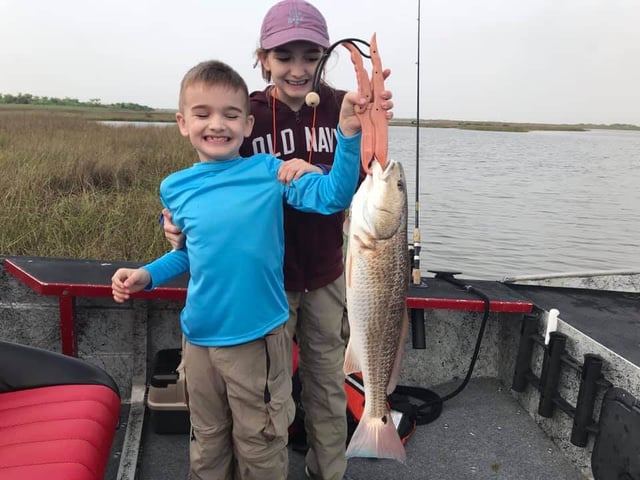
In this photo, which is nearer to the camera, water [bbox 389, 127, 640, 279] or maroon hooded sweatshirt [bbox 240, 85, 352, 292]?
maroon hooded sweatshirt [bbox 240, 85, 352, 292]

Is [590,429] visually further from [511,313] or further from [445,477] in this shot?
[511,313]

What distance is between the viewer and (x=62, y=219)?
729 cm

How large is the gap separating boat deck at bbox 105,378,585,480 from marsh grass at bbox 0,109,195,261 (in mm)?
3884

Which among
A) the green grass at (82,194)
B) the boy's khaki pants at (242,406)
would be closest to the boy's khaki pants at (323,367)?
the boy's khaki pants at (242,406)

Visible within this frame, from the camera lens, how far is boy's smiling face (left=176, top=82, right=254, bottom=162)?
2137 mm

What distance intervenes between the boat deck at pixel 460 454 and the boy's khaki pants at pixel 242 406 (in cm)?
93

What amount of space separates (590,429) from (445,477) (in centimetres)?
85

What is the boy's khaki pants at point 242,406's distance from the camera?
217 cm

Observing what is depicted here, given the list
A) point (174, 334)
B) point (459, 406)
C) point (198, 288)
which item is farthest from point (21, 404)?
point (459, 406)

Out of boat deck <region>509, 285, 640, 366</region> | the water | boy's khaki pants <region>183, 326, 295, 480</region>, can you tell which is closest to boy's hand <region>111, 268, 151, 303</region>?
boy's khaki pants <region>183, 326, 295, 480</region>

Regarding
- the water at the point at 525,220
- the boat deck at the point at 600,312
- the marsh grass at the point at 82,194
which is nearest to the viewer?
the boat deck at the point at 600,312

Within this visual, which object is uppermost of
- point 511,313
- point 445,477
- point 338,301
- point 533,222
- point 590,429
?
point 338,301

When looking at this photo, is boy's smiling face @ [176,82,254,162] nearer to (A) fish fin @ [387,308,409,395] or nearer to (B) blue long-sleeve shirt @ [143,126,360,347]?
(B) blue long-sleeve shirt @ [143,126,360,347]

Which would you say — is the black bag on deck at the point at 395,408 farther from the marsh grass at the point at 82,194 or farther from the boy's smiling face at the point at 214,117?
the marsh grass at the point at 82,194
